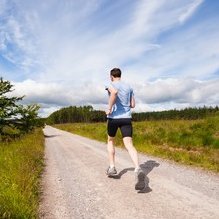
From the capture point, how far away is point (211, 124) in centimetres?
1916

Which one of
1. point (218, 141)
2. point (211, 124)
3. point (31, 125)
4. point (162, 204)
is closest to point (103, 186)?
point (162, 204)

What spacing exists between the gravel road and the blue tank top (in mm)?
1392

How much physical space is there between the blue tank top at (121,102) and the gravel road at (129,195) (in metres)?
1.39

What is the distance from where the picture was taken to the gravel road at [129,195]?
5.18 meters

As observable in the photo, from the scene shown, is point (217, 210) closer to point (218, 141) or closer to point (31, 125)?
point (218, 141)

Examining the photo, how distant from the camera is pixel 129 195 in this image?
6184mm

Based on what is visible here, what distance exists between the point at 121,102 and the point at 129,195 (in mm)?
1837

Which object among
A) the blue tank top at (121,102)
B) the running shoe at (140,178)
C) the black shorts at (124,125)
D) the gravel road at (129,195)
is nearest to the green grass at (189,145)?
the gravel road at (129,195)

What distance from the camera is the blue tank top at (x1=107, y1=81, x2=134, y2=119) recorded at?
704cm

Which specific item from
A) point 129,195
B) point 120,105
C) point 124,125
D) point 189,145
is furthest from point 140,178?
point 189,145

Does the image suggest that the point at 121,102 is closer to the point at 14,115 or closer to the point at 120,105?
the point at 120,105

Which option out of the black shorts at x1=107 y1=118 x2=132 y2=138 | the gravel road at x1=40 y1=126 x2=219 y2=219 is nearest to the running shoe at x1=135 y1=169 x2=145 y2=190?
the gravel road at x1=40 y1=126 x2=219 y2=219

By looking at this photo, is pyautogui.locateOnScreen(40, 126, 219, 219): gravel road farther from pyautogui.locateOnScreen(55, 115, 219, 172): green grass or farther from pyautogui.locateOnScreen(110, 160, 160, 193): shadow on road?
pyautogui.locateOnScreen(55, 115, 219, 172): green grass

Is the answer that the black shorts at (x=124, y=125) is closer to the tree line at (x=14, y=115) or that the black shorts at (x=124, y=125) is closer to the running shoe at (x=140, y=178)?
the running shoe at (x=140, y=178)
